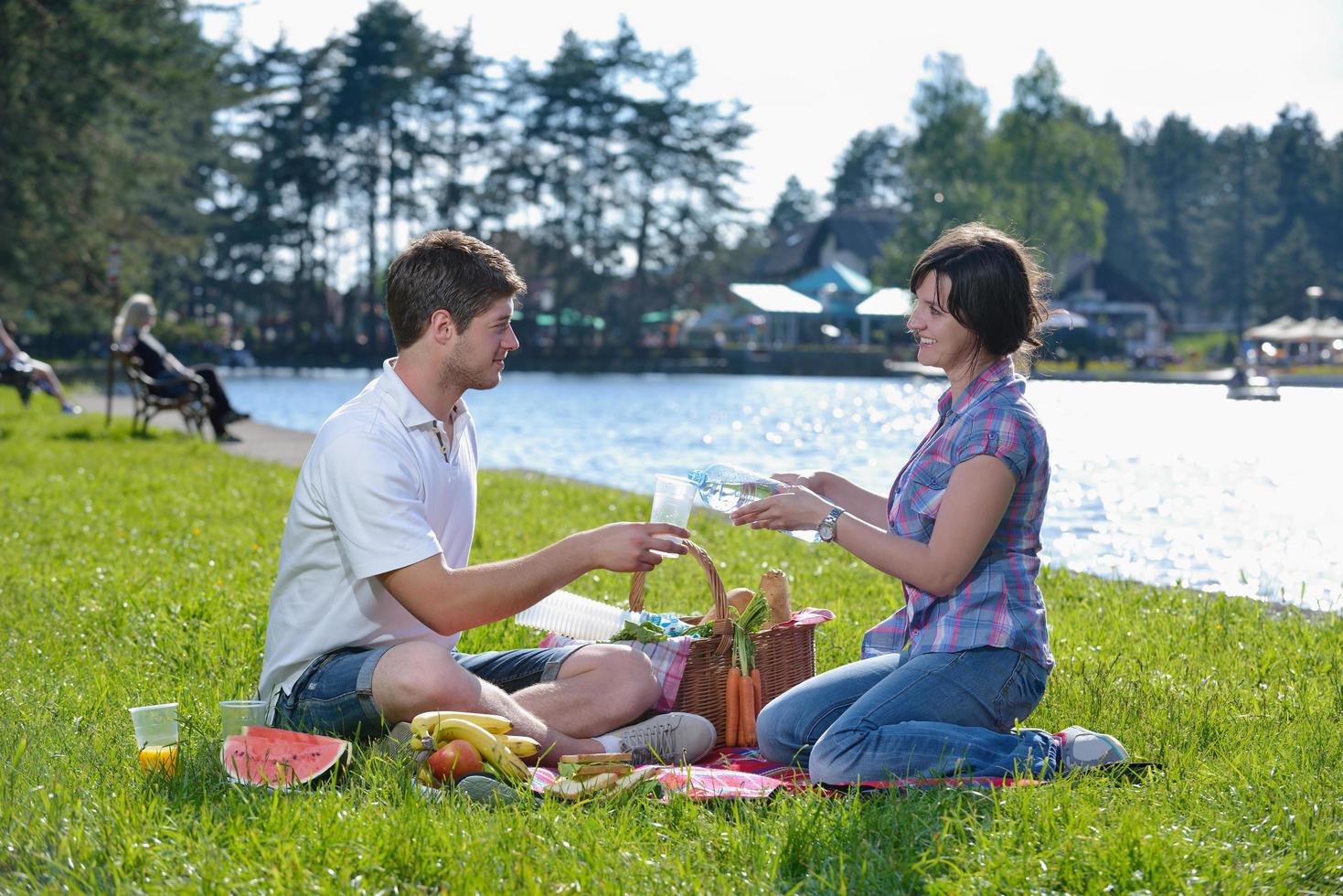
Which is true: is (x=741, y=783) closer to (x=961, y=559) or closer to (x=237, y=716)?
(x=961, y=559)

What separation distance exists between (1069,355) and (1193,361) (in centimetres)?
819

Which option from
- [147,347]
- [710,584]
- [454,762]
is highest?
[147,347]

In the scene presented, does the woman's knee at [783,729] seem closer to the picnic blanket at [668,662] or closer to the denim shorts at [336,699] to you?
the picnic blanket at [668,662]

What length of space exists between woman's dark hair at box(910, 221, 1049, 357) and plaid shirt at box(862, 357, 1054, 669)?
0.36ft

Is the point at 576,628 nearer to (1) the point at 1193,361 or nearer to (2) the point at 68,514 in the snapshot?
(2) the point at 68,514

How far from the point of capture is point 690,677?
4.48 metres

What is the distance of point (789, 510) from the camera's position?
3.81 metres

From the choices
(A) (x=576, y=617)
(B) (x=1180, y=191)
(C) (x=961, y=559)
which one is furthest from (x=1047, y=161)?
(C) (x=961, y=559)

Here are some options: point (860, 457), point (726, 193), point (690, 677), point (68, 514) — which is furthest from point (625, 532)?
point (726, 193)

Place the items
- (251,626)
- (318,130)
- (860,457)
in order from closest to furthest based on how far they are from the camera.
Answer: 1. (251,626)
2. (860,457)
3. (318,130)

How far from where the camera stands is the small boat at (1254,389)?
4378cm

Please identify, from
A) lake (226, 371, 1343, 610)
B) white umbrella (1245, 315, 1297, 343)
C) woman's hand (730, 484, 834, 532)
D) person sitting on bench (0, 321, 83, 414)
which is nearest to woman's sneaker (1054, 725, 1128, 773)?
woman's hand (730, 484, 834, 532)

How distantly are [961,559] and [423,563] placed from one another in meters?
1.48

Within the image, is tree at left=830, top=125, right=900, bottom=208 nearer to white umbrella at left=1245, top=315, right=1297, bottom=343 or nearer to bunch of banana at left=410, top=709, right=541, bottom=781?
white umbrella at left=1245, top=315, right=1297, bottom=343
